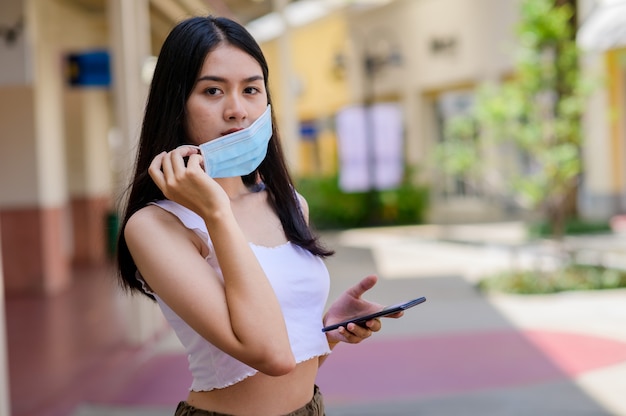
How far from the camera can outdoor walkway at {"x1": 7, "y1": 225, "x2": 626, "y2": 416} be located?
596 centimetres

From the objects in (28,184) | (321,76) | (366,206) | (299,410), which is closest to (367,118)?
(366,206)

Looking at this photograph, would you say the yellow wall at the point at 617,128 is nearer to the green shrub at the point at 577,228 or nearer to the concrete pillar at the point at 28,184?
the green shrub at the point at 577,228

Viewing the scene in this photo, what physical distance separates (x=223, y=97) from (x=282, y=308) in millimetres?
434

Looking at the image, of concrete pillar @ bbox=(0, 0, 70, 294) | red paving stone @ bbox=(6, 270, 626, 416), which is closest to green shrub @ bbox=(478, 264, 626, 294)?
red paving stone @ bbox=(6, 270, 626, 416)

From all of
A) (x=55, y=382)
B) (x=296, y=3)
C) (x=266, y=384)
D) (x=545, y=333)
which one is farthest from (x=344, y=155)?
(x=266, y=384)

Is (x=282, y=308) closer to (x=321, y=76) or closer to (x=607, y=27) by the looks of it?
(x=607, y=27)

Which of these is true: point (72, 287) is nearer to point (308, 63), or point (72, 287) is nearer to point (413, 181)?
point (413, 181)

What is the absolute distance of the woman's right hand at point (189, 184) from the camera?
1735 millimetres

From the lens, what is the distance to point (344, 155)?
2406cm

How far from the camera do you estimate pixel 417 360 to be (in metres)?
7.39

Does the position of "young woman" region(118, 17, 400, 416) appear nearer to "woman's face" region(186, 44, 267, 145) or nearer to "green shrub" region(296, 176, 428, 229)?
"woman's face" region(186, 44, 267, 145)

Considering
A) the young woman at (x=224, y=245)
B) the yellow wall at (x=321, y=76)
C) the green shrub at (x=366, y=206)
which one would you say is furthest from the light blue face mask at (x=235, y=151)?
the yellow wall at (x=321, y=76)

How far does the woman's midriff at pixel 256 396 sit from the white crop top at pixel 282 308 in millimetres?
27

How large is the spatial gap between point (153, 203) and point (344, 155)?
72.9 feet
